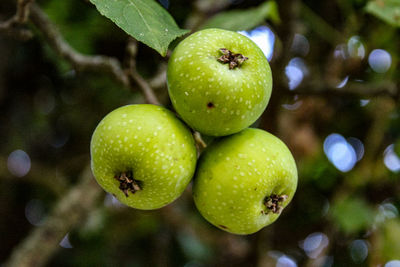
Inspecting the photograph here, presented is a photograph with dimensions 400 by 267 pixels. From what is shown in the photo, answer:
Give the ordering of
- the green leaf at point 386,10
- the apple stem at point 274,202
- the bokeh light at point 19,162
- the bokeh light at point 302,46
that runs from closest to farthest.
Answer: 1. the apple stem at point 274,202
2. the green leaf at point 386,10
3. the bokeh light at point 19,162
4. the bokeh light at point 302,46

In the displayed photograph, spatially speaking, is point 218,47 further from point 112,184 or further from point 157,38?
point 112,184

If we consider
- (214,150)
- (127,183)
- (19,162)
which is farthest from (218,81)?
(19,162)

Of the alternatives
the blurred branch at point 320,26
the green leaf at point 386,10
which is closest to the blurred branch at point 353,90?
the green leaf at point 386,10

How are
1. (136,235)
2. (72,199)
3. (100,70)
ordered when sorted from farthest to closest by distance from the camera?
(136,235)
(72,199)
(100,70)

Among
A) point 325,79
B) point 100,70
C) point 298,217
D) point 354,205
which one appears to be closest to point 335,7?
point 325,79

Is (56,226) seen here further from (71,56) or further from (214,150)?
(214,150)

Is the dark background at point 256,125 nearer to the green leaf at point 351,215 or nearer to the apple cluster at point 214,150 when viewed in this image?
the green leaf at point 351,215
